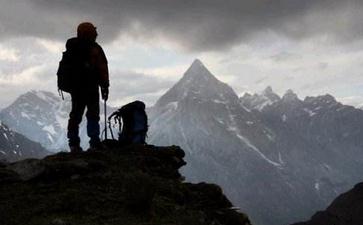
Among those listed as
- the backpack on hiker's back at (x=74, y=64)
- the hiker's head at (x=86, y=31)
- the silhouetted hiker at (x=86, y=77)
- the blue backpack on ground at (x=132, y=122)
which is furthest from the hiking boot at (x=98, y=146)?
the hiker's head at (x=86, y=31)

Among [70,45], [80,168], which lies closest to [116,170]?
[80,168]

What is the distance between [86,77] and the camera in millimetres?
16875

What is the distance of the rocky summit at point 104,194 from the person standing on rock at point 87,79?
1704 millimetres

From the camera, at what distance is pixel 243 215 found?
12.6 m

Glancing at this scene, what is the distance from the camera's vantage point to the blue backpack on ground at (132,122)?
19.6 meters

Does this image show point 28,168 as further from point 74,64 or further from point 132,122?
point 132,122

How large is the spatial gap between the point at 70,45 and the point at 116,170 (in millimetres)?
4127

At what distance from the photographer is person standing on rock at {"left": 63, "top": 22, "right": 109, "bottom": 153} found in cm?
1658

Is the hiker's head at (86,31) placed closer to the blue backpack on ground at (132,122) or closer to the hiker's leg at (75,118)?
the hiker's leg at (75,118)

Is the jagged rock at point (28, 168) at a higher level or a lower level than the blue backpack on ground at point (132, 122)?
lower

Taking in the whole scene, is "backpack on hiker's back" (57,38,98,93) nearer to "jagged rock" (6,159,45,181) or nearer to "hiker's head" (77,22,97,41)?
"hiker's head" (77,22,97,41)

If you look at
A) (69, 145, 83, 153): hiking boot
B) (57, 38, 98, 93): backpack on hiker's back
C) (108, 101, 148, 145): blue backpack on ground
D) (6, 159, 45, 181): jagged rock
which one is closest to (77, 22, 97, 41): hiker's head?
(57, 38, 98, 93): backpack on hiker's back

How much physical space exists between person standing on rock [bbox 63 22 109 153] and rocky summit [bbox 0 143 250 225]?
67.1 inches

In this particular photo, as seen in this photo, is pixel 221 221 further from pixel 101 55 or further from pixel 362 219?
pixel 362 219
